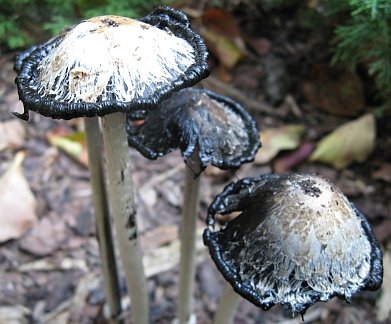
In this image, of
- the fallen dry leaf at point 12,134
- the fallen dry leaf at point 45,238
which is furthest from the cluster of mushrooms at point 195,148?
the fallen dry leaf at point 12,134

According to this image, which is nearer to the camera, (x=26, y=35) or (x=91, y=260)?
(x=91, y=260)

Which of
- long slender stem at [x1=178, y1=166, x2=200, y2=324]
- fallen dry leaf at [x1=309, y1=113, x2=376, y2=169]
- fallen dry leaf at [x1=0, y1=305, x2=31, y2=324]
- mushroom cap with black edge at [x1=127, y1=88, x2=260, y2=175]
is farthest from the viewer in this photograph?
fallen dry leaf at [x1=309, y1=113, x2=376, y2=169]

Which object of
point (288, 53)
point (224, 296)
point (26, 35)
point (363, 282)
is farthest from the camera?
point (288, 53)

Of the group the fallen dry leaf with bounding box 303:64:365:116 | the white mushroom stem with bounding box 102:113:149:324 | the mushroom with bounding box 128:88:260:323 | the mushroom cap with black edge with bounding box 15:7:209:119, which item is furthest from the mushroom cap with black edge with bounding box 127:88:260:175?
the fallen dry leaf with bounding box 303:64:365:116

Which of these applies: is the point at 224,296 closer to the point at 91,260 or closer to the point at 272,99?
the point at 91,260

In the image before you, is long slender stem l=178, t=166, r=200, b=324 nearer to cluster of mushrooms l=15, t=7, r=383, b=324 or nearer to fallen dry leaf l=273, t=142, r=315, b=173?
cluster of mushrooms l=15, t=7, r=383, b=324

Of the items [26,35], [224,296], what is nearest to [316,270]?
[224,296]
